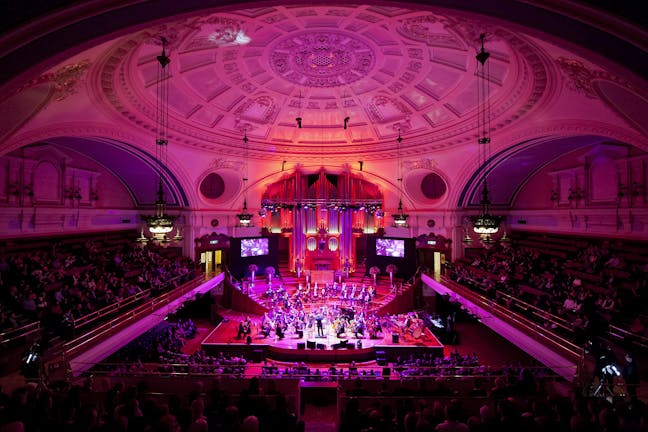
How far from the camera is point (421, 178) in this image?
1767 centimetres

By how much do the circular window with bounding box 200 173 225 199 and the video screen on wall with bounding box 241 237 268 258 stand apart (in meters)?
3.02

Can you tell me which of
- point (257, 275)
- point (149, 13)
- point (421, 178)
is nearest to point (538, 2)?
point (149, 13)

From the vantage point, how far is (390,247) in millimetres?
18969

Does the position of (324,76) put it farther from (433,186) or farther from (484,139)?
(433,186)

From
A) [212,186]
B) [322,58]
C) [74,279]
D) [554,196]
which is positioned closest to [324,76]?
[322,58]

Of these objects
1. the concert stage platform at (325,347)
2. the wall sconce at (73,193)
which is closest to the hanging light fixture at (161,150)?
the wall sconce at (73,193)

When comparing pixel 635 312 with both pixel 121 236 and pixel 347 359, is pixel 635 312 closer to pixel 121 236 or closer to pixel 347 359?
pixel 347 359

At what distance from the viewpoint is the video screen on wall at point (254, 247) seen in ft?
61.2

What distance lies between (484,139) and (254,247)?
44.9 feet

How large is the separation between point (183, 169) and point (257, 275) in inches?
295

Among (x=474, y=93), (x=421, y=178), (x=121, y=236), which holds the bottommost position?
(x=121, y=236)

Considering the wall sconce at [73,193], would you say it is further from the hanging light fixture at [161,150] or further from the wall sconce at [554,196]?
the wall sconce at [554,196]

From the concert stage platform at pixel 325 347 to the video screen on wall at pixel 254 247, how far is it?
6138 millimetres

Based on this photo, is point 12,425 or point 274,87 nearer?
A: point 12,425
